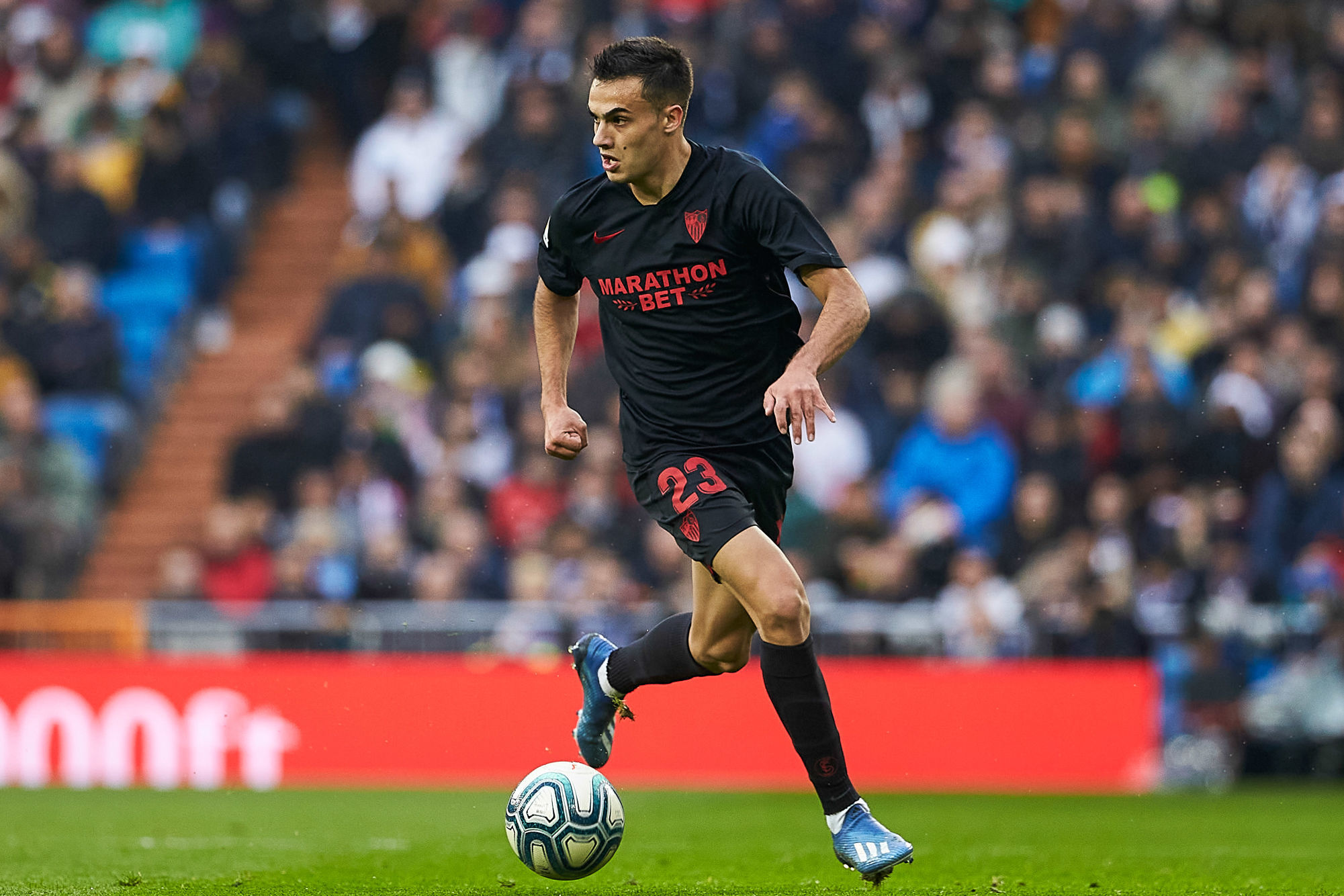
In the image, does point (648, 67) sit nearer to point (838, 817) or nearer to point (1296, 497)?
point (838, 817)

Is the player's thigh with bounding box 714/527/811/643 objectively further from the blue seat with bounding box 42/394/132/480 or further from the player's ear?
the blue seat with bounding box 42/394/132/480

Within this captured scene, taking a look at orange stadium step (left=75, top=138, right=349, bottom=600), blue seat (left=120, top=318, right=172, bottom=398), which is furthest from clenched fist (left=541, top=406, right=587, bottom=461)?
blue seat (left=120, top=318, right=172, bottom=398)

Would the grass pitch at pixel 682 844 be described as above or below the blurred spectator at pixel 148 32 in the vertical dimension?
below

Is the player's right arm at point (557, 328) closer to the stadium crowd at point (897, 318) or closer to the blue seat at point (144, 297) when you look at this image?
the stadium crowd at point (897, 318)

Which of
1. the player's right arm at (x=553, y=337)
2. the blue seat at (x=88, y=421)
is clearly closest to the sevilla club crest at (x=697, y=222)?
the player's right arm at (x=553, y=337)

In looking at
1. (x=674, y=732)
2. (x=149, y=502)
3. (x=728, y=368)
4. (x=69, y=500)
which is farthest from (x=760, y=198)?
(x=149, y=502)

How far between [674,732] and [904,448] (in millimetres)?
2474

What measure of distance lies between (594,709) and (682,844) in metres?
1.63

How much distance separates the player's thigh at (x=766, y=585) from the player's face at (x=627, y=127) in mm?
1252

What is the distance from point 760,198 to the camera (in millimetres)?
5992

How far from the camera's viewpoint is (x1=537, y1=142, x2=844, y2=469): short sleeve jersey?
6.09 metres

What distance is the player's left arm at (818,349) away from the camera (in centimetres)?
553

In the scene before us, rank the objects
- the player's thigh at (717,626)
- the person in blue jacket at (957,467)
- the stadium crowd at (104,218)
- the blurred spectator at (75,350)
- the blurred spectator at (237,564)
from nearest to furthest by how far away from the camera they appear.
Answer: the player's thigh at (717,626)
the person in blue jacket at (957,467)
the blurred spectator at (237,564)
the stadium crowd at (104,218)
the blurred spectator at (75,350)

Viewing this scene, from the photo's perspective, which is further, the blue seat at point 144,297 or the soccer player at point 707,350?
the blue seat at point 144,297
